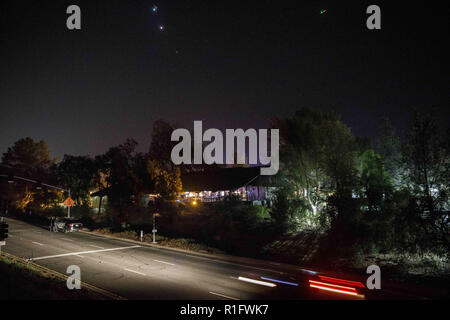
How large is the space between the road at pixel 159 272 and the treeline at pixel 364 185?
21.5ft

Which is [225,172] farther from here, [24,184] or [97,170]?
[24,184]

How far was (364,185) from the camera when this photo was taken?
24.5 meters

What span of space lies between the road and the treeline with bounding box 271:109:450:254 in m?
6.56

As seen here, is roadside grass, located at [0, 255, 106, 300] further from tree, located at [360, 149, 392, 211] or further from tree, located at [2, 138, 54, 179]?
tree, located at [2, 138, 54, 179]

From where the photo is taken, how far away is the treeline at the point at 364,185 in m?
15.2

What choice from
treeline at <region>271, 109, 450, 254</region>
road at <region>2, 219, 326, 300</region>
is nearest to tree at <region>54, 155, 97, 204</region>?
road at <region>2, 219, 326, 300</region>

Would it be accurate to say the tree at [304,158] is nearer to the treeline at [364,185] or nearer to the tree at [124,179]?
the treeline at [364,185]

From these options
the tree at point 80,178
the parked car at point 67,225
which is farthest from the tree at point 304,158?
the tree at point 80,178

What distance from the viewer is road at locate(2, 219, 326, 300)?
12055 mm

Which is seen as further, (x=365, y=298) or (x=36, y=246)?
(x=36, y=246)

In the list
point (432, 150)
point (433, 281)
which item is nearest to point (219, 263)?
point (433, 281)

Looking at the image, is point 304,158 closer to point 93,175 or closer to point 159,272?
point 159,272

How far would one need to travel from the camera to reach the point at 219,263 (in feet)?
61.5
